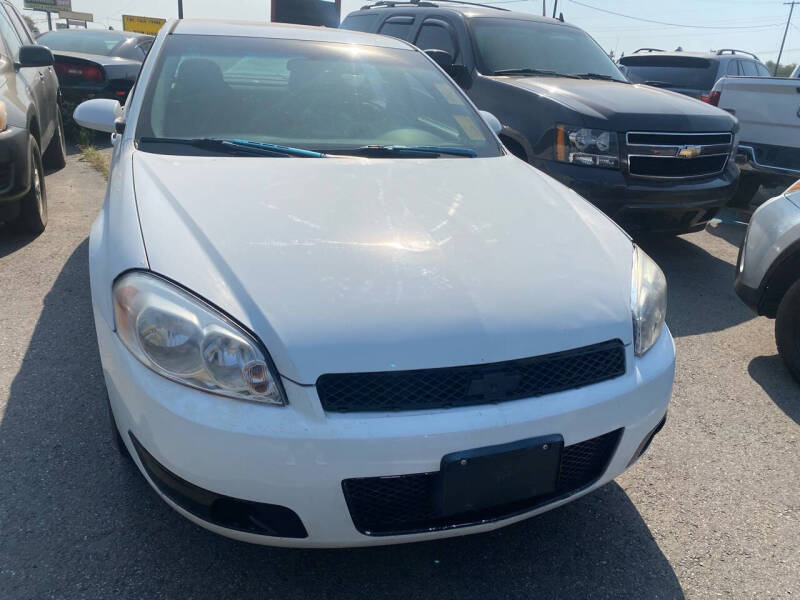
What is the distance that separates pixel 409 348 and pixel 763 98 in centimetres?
575

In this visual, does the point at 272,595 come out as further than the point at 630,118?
No

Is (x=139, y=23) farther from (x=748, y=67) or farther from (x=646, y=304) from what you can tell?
(x=646, y=304)

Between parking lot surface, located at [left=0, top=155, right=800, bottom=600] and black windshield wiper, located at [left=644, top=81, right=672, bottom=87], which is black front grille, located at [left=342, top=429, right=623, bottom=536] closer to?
parking lot surface, located at [left=0, top=155, right=800, bottom=600]

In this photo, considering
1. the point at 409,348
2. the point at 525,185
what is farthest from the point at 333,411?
the point at 525,185

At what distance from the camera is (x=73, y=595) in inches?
73.5

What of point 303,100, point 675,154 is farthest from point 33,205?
point 675,154

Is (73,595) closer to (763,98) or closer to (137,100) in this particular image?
(137,100)

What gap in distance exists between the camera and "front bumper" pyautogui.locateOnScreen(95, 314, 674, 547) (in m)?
1.59

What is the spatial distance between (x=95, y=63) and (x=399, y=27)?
3919mm

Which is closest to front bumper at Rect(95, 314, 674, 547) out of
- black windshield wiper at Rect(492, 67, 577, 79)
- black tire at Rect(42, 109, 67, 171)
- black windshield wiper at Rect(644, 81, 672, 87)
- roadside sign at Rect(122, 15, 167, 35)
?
black windshield wiper at Rect(492, 67, 577, 79)

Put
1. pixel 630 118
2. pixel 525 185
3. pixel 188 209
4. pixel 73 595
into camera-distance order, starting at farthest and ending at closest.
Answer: pixel 630 118 → pixel 525 185 → pixel 188 209 → pixel 73 595

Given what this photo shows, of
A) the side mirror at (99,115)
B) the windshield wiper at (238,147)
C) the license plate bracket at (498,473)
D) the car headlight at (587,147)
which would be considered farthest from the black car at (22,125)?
the license plate bracket at (498,473)

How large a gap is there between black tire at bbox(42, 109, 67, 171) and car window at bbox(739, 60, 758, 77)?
9.16 metres

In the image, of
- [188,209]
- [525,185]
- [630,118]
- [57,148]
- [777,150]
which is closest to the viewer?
[188,209]
